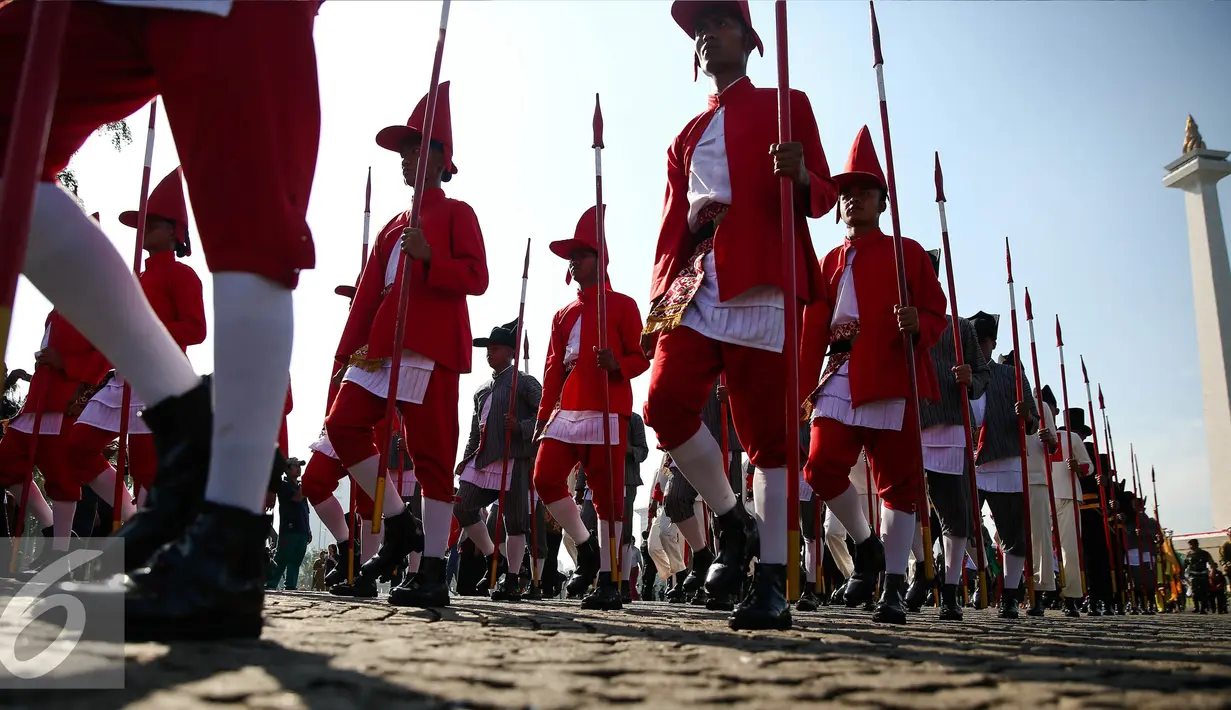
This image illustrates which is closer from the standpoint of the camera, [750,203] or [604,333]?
[750,203]

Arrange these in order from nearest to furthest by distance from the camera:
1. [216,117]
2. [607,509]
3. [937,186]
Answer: [216,117], [607,509], [937,186]

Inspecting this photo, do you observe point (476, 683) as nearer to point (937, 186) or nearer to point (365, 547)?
point (365, 547)

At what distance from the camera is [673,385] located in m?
3.52

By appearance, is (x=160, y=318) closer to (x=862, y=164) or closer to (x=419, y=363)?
(x=419, y=363)

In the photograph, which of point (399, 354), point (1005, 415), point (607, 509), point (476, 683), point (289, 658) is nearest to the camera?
point (476, 683)

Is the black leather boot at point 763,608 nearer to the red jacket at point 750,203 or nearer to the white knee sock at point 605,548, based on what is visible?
the red jacket at point 750,203

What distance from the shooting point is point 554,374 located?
6945 millimetres

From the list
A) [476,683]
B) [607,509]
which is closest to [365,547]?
[607,509]

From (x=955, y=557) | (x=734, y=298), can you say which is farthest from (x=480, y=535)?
(x=734, y=298)

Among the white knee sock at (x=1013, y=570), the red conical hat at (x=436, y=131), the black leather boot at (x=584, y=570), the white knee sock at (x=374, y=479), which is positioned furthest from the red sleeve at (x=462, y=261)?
the white knee sock at (x=1013, y=570)

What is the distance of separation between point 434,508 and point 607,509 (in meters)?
1.67

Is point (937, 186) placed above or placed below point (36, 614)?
above

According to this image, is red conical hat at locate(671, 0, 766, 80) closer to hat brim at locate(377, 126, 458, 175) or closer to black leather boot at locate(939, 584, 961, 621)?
hat brim at locate(377, 126, 458, 175)

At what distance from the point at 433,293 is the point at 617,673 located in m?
3.47
